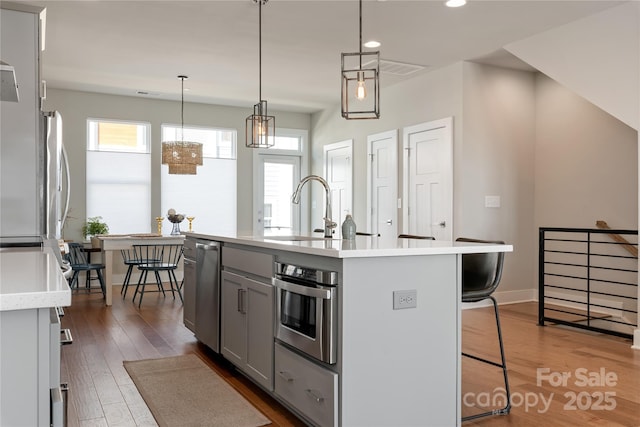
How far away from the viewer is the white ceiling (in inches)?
164

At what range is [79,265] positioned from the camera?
6.06 meters

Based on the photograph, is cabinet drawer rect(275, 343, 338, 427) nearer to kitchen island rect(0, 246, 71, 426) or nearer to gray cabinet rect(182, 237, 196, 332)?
kitchen island rect(0, 246, 71, 426)

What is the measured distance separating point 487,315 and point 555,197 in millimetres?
1621

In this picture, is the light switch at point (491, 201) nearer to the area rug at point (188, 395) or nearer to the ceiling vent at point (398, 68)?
the ceiling vent at point (398, 68)

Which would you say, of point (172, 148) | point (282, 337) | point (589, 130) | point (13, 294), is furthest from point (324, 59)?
point (13, 294)

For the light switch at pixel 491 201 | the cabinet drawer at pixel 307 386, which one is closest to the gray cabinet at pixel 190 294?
the cabinet drawer at pixel 307 386

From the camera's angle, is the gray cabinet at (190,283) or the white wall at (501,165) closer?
the gray cabinet at (190,283)

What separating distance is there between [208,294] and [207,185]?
14.7 feet

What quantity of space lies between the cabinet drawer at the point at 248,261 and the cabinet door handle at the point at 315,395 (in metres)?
0.65

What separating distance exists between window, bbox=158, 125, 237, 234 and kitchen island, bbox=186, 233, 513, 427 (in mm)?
5554

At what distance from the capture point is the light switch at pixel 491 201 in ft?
18.7

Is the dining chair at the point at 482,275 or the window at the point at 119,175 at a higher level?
the window at the point at 119,175

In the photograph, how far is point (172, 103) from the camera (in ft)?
25.5

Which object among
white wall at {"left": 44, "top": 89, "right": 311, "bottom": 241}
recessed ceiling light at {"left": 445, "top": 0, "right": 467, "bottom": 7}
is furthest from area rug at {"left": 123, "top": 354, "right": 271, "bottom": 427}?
white wall at {"left": 44, "top": 89, "right": 311, "bottom": 241}
